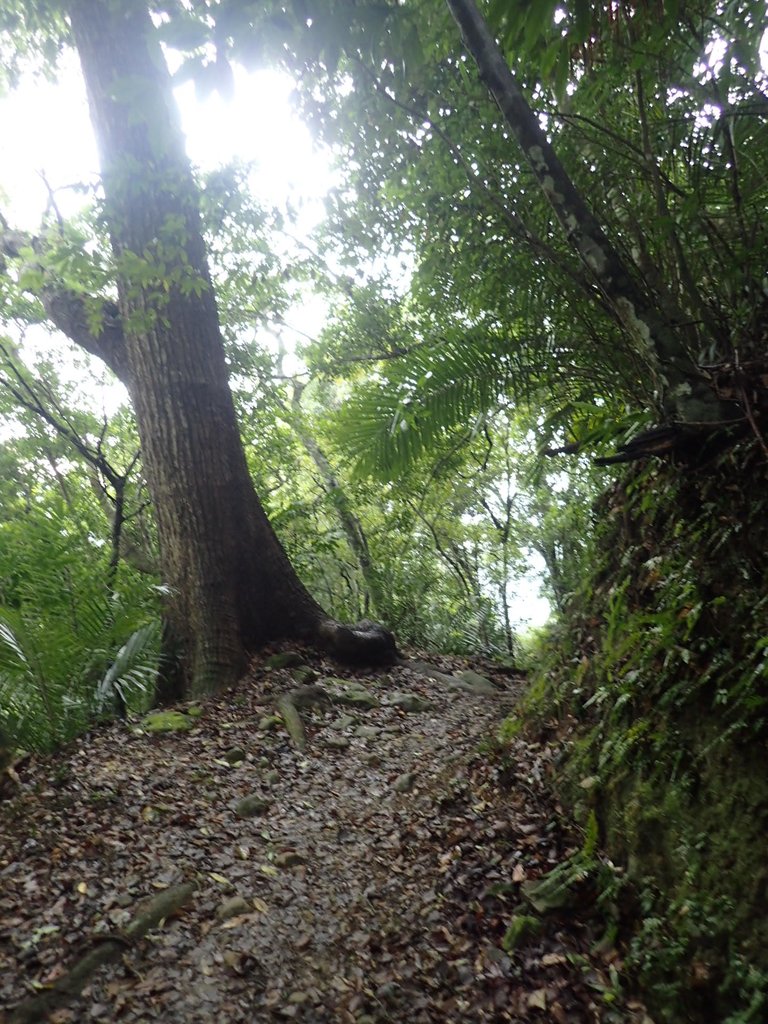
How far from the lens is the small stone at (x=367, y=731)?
5.00 metres

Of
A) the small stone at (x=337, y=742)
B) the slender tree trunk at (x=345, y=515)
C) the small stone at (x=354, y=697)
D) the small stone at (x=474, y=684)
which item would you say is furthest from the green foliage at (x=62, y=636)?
the slender tree trunk at (x=345, y=515)

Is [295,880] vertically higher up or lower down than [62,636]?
lower down

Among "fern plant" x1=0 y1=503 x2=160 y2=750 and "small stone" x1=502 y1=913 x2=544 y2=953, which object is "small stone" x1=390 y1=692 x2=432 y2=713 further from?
"small stone" x1=502 y1=913 x2=544 y2=953

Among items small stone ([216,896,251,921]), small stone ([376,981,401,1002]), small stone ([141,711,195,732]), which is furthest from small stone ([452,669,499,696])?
small stone ([376,981,401,1002])

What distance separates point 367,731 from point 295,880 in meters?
1.89

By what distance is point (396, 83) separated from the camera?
3797mm

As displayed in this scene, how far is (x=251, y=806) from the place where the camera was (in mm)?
3859

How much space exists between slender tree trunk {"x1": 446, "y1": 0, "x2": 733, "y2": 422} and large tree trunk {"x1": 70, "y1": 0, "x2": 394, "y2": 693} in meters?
3.34

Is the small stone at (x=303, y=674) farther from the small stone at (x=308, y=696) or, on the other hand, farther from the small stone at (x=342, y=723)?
the small stone at (x=342, y=723)

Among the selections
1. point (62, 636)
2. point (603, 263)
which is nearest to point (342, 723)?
point (62, 636)

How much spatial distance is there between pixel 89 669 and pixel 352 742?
7.00ft

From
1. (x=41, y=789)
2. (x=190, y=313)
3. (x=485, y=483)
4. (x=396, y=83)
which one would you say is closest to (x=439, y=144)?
(x=396, y=83)

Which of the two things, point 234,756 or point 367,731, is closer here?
point 234,756

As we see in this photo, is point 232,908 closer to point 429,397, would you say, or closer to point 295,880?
point 295,880
